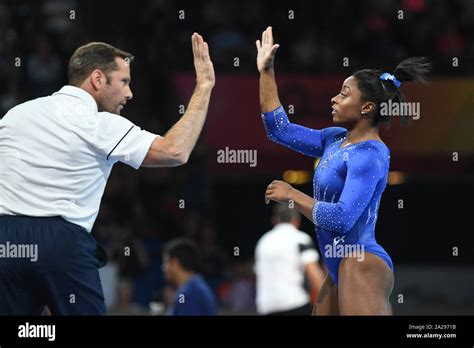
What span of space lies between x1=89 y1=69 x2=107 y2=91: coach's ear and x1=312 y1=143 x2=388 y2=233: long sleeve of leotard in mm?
1256

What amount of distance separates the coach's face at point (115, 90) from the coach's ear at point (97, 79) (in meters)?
0.02

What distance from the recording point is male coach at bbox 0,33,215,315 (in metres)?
Answer: 4.70

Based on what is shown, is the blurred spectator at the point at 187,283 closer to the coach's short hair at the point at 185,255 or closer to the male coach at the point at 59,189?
the coach's short hair at the point at 185,255

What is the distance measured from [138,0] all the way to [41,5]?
122cm

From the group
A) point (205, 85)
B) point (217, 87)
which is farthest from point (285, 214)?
point (205, 85)

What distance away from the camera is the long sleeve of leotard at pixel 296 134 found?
5398 mm

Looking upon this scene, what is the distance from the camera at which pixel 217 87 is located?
448 inches

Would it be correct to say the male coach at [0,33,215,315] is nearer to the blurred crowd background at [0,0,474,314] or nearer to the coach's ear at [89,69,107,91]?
the coach's ear at [89,69,107,91]

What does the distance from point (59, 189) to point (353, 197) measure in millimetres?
1433

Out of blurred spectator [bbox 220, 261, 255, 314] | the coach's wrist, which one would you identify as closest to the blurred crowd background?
blurred spectator [bbox 220, 261, 255, 314]

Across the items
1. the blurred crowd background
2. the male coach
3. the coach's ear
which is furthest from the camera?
the blurred crowd background

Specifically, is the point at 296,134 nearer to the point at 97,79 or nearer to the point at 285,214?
the point at 97,79

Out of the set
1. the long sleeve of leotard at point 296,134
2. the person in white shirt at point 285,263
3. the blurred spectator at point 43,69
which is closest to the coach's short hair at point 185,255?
the person in white shirt at point 285,263
